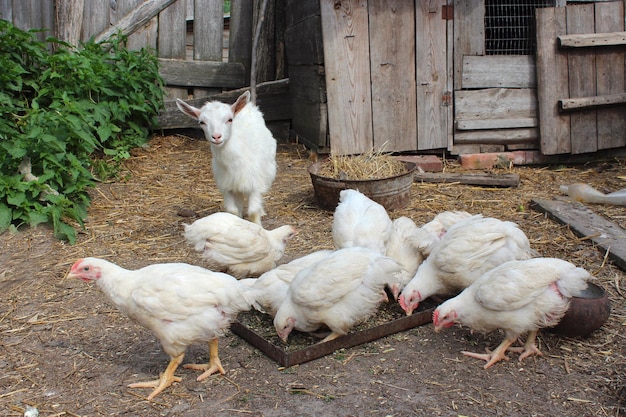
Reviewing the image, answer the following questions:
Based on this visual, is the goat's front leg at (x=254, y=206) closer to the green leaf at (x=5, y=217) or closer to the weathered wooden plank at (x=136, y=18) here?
the green leaf at (x=5, y=217)

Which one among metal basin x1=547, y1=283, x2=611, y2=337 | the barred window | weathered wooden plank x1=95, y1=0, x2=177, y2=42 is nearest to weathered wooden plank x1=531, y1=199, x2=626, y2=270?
metal basin x1=547, y1=283, x2=611, y2=337

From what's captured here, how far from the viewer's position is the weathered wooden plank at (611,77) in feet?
25.2

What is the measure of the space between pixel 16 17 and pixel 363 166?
560 centimetres

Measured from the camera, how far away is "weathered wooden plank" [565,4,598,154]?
7.65 metres

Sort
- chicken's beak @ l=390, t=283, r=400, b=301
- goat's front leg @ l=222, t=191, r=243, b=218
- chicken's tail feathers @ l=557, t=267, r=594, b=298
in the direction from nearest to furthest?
1. chicken's tail feathers @ l=557, t=267, r=594, b=298
2. chicken's beak @ l=390, t=283, r=400, b=301
3. goat's front leg @ l=222, t=191, r=243, b=218

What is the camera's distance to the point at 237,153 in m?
5.75

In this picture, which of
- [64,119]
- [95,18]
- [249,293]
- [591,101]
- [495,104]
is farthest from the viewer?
[95,18]

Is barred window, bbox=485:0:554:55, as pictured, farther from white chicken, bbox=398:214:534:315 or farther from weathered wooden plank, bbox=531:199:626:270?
white chicken, bbox=398:214:534:315

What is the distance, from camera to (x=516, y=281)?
3.54m

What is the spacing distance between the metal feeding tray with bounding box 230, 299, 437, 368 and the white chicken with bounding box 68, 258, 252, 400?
32 centimetres

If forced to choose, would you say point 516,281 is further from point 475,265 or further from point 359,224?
point 359,224

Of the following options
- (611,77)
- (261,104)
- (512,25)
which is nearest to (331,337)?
(611,77)

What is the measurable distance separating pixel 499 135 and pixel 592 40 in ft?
5.27

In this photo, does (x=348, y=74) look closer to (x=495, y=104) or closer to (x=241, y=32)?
(x=495, y=104)
